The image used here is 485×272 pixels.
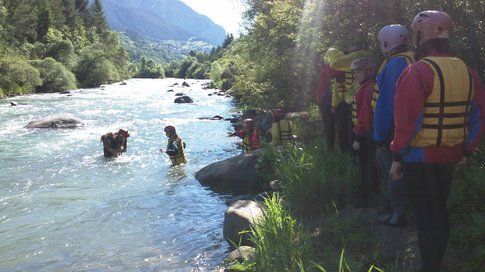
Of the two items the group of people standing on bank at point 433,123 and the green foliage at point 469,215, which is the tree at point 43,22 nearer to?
the green foliage at point 469,215

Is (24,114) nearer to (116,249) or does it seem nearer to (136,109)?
(136,109)

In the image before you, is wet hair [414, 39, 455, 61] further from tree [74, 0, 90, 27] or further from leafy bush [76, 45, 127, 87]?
tree [74, 0, 90, 27]

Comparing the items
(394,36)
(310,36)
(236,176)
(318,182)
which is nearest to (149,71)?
(310,36)

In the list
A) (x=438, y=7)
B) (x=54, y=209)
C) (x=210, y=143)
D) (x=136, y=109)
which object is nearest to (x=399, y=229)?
(x=438, y=7)

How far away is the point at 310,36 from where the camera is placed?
10.1 meters

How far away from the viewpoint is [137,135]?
60.2ft

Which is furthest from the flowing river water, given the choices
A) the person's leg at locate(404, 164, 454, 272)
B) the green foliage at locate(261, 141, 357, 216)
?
the person's leg at locate(404, 164, 454, 272)

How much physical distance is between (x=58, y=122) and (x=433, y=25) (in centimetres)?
1953

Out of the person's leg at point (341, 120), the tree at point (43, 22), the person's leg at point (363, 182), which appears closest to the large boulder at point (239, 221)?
the person's leg at point (363, 182)

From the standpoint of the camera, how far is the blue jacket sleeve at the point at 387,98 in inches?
153

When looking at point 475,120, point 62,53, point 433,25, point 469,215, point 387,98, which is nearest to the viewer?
point 433,25

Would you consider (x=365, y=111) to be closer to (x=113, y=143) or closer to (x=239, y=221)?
(x=239, y=221)

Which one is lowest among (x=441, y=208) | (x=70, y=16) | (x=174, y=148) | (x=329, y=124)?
(x=174, y=148)

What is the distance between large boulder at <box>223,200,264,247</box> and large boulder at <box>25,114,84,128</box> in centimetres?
1598
